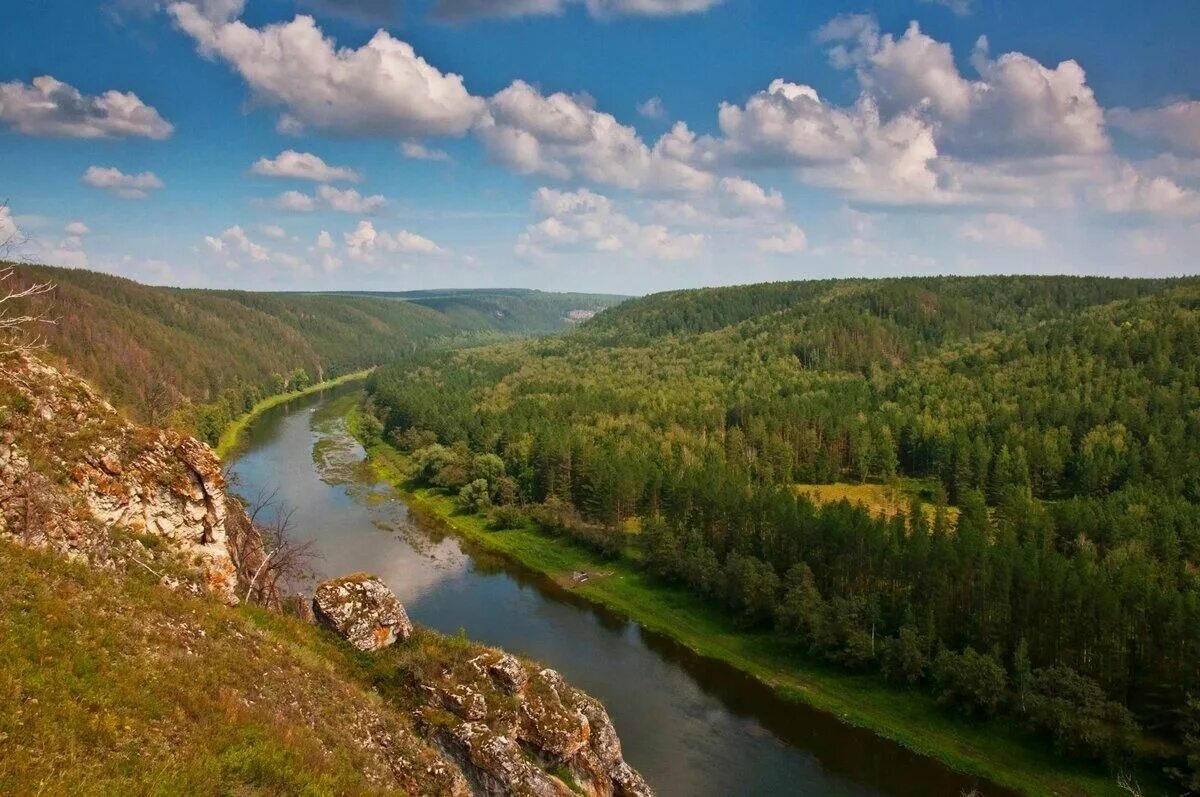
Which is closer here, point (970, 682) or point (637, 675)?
point (970, 682)

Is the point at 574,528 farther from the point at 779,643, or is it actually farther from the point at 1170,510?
the point at 1170,510

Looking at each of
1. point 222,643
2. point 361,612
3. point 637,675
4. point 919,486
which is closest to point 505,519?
point 637,675

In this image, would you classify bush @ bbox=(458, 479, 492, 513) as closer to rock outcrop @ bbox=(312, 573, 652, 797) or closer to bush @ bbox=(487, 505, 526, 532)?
bush @ bbox=(487, 505, 526, 532)

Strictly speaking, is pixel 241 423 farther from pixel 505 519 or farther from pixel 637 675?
pixel 637 675

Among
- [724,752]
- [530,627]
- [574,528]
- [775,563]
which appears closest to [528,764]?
[724,752]

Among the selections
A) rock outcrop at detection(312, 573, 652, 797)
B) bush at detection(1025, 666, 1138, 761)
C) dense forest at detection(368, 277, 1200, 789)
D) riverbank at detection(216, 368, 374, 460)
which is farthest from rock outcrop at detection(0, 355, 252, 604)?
riverbank at detection(216, 368, 374, 460)
